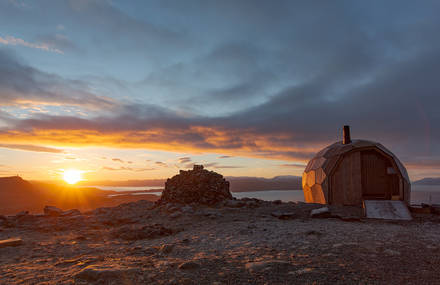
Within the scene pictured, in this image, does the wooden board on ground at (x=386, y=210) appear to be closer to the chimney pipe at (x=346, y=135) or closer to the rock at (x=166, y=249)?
the chimney pipe at (x=346, y=135)

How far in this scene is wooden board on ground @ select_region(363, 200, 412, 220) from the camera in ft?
35.4

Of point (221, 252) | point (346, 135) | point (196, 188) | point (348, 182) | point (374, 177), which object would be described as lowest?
point (221, 252)

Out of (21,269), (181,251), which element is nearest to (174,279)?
(181,251)

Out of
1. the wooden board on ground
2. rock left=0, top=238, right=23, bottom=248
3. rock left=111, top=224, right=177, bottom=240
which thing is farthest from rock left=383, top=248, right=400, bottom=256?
rock left=0, top=238, right=23, bottom=248

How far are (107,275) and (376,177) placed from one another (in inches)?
598

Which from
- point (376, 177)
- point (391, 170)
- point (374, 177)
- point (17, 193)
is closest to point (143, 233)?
point (374, 177)

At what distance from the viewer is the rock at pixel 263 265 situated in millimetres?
4566

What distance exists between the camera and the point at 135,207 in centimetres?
1447

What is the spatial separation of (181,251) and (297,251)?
2.75 meters

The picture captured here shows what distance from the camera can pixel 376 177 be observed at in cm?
1468

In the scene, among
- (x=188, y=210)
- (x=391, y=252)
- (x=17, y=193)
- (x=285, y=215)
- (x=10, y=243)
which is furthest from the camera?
(x=17, y=193)

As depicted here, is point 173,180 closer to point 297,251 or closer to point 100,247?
point 100,247

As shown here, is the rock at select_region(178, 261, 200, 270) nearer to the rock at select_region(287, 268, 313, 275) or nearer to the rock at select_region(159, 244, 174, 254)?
the rock at select_region(159, 244, 174, 254)

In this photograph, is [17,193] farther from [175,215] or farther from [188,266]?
[188,266]
